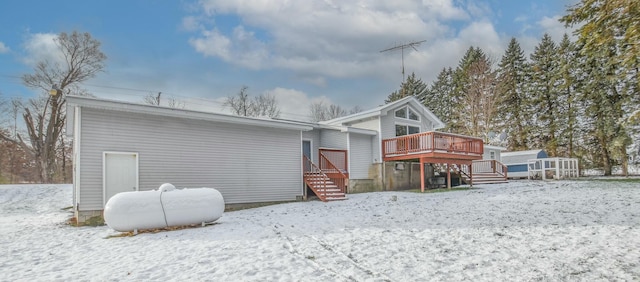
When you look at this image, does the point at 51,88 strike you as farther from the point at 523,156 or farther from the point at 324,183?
the point at 523,156

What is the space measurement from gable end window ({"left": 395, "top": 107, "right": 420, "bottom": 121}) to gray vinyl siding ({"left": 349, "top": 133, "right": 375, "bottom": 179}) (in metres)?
2.37

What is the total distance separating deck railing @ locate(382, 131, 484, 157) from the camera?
50.8 ft

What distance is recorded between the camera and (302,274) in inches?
173

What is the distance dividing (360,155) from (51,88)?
69.1 ft

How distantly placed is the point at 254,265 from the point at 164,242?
8.48 ft

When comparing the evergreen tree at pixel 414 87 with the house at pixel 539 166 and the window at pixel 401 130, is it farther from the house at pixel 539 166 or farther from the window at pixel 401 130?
the window at pixel 401 130

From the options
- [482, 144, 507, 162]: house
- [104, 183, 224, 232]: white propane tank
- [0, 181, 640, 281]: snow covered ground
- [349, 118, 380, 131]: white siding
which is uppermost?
[349, 118, 380, 131]: white siding

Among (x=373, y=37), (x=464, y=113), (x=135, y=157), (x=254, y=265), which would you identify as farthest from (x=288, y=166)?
(x=464, y=113)

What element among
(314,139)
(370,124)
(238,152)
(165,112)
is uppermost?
(370,124)

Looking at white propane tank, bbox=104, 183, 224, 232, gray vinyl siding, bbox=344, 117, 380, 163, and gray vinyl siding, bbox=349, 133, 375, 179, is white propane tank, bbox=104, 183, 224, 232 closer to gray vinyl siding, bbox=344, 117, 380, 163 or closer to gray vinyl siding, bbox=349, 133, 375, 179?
gray vinyl siding, bbox=349, 133, 375, 179

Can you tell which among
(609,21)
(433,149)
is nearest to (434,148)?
(433,149)

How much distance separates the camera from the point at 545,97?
Answer: 1229 inches

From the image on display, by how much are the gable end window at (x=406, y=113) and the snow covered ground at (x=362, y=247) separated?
9.78 metres

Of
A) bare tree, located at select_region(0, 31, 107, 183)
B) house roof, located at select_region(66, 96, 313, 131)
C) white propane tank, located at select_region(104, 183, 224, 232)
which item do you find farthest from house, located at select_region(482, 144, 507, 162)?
bare tree, located at select_region(0, 31, 107, 183)
